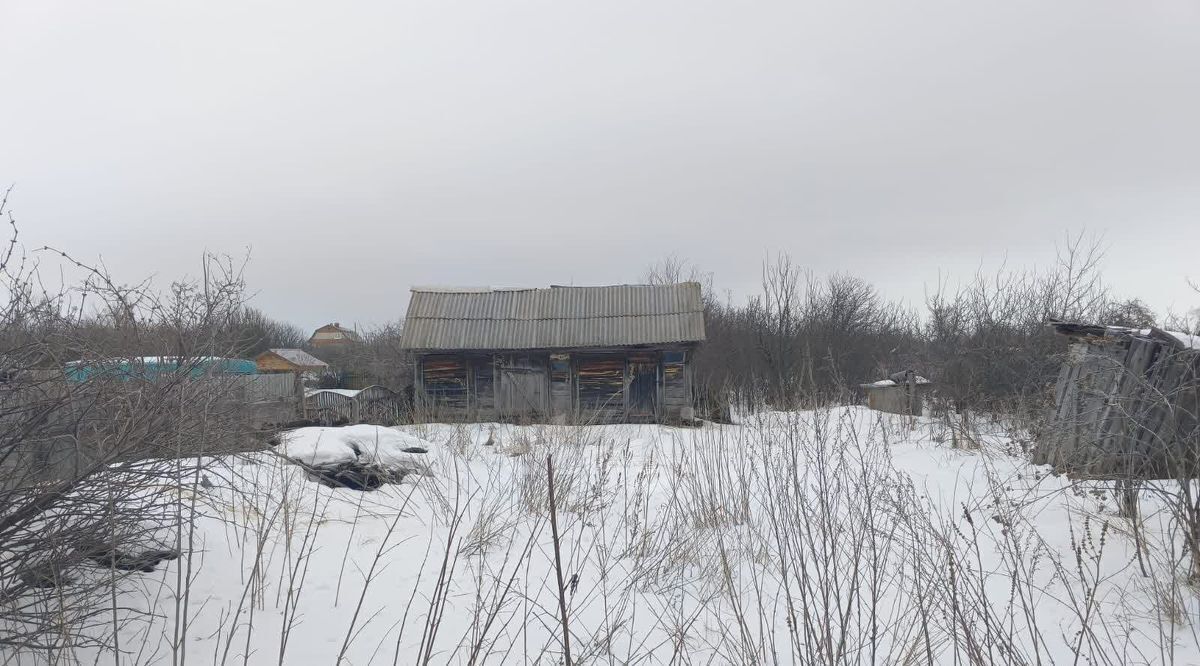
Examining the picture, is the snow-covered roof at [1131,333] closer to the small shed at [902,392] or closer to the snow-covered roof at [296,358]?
the small shed at [902,392]

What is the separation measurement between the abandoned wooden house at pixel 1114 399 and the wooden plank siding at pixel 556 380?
9442 mm

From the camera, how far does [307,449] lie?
6.58 meters

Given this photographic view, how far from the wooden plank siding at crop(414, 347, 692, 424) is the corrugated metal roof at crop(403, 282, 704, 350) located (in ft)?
1.18

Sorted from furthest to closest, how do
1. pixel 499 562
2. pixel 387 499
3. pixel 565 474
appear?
pixel 387 499 → pixel 565 474 → pixel 499 562

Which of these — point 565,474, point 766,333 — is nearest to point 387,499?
point 565,474

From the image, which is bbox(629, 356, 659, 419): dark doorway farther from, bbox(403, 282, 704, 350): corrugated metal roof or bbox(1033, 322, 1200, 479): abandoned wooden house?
bbox(1033, 322, 1200, 479): abandoned wooden house

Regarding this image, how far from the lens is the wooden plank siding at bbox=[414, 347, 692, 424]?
16766 mm

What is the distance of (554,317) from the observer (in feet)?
57.5

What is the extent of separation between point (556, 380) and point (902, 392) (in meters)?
7.81

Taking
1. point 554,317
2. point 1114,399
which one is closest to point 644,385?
point 554,317

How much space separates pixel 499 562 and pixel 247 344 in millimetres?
2980

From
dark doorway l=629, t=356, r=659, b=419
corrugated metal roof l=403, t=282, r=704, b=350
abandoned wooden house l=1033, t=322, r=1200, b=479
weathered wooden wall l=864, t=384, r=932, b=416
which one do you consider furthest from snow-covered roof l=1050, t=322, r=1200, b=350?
dark doorway l=629, t=356, r=659, b=419

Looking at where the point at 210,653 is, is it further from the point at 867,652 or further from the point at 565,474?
the point at 867,652

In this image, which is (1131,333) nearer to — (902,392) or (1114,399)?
(1114,399)
